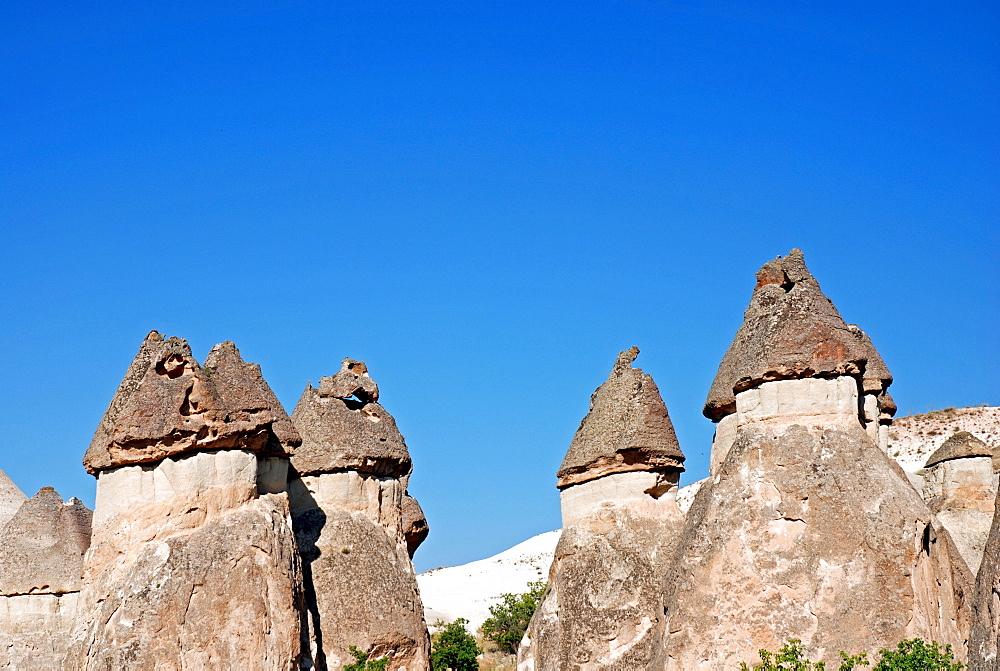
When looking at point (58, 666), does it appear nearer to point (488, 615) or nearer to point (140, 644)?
point (140, 644)

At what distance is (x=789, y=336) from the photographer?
14.1 metres

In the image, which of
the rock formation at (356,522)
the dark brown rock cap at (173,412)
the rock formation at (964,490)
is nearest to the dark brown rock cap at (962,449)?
the rock formation at (964,490)

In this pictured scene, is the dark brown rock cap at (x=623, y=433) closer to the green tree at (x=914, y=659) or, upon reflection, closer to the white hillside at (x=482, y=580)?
the green tree at (x=914, y=659)

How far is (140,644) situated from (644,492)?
7346 millimetres

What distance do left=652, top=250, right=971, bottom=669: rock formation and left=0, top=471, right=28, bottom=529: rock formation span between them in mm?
14319

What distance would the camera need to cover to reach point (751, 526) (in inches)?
523

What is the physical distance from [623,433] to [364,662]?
4709 mm

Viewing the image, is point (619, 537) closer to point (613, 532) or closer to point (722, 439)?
point (613, 532)

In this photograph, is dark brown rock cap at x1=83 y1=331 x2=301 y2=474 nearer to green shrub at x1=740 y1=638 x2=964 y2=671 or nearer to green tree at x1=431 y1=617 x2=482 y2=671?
green shrub at x1=740 y1=638 x2=964 y2=671

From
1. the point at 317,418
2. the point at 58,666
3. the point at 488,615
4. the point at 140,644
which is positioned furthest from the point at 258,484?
the point at 488,615

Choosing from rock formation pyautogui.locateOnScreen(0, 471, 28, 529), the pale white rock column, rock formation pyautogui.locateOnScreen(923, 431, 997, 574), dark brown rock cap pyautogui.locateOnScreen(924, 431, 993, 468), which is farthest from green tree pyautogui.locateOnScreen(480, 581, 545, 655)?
the pale white rock column

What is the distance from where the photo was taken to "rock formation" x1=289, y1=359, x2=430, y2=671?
1745cm

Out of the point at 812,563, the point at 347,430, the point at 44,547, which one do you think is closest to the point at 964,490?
the point at 347,430

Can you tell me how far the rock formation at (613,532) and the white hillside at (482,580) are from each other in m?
27.0
